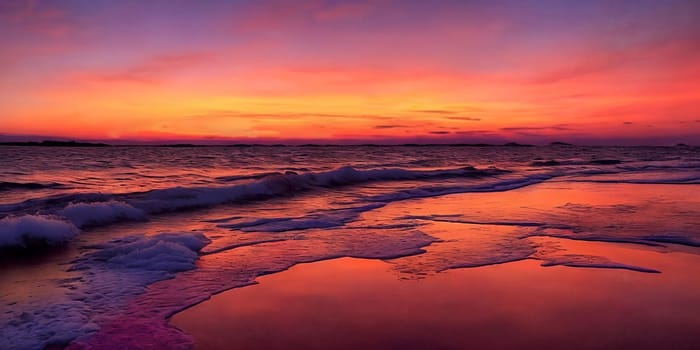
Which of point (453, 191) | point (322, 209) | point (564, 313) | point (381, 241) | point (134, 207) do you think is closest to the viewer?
point (564, 313)

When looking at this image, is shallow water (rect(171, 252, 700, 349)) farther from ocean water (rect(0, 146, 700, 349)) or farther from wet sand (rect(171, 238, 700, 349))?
ocean water (rect(0, 146, 700, 349))

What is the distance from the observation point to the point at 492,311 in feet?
16.4

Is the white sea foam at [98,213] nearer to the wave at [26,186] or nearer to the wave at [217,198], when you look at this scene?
the wave at [217,198]

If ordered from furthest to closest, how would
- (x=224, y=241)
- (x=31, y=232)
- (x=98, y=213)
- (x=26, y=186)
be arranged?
(x=26, y=186)
(x=98, y=213)
(x=224, y=241)
(x=31, y=232)

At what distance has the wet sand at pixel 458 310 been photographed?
14.0 ft

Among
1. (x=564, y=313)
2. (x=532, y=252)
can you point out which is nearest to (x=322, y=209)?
(x=532, y=252)

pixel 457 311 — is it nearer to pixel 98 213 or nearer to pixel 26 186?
pixel 98 213

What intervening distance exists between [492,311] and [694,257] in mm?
4172

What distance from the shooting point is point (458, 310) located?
5055mm

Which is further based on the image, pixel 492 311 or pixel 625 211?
pixel 625 211

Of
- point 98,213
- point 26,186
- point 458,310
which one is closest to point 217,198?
point 98,213

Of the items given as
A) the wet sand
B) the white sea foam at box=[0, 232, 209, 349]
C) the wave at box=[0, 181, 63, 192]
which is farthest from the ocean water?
the wave at box=[0, 181, 63, 192]

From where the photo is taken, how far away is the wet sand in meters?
4.27

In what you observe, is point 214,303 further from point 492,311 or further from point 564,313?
point 564,313
